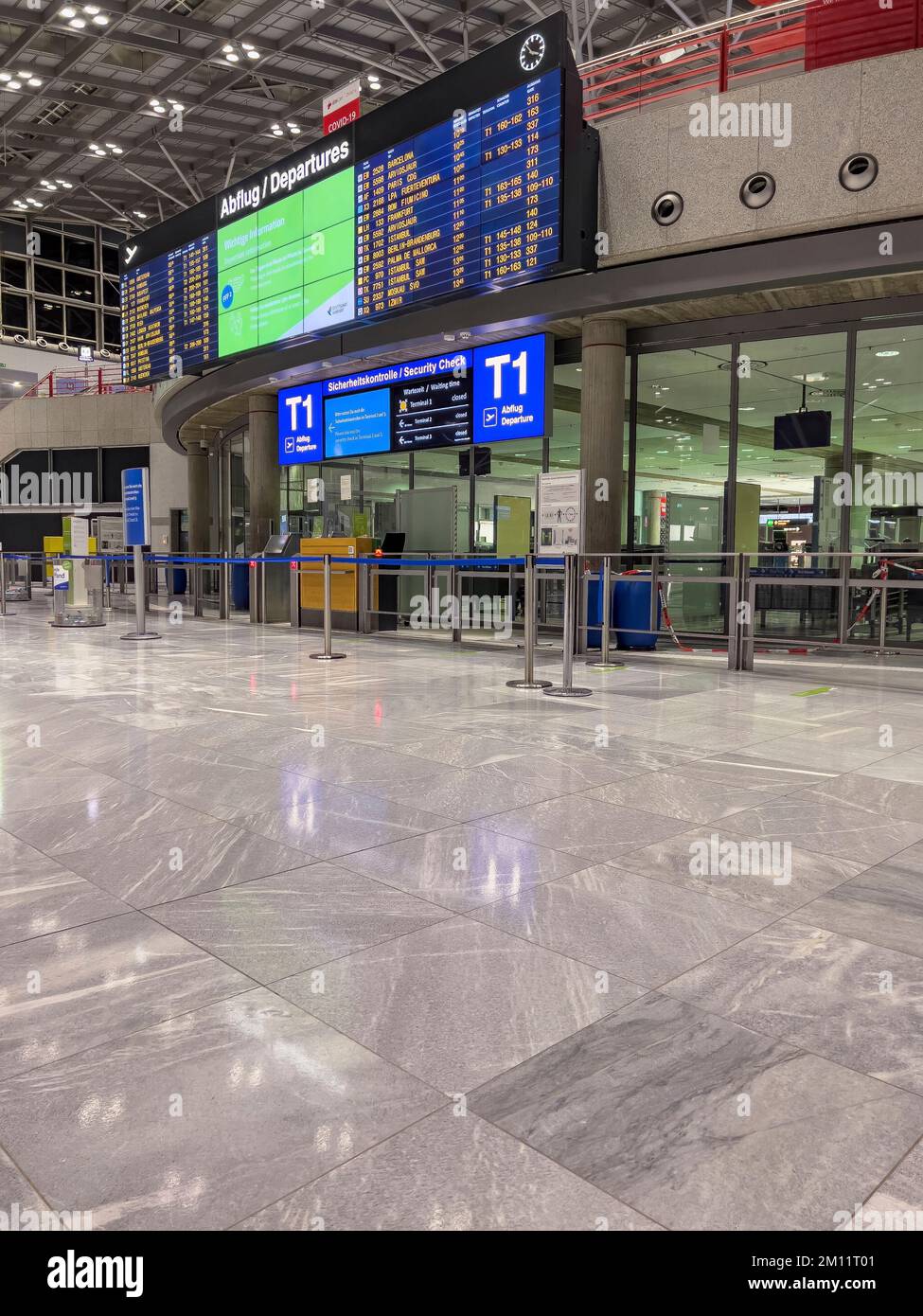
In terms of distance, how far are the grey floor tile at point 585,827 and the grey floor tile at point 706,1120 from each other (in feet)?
3.93

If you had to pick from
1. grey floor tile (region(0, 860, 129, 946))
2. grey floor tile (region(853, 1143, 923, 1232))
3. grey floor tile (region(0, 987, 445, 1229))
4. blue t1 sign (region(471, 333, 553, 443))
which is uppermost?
blue t1 sign (region(471, 333, 553, 443))

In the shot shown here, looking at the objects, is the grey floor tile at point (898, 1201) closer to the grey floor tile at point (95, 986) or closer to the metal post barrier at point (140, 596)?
the grey floor tile at point (95, 986)

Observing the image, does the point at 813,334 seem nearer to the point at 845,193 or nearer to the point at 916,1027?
the point at 845,193

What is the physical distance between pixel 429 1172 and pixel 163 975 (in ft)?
3.21

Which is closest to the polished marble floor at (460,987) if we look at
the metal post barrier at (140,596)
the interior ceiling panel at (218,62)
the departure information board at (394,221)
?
the departure information board at (394,221)

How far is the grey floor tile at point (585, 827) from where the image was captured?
320 centimetres

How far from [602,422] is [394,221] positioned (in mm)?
3538

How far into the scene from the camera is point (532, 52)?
897 cm

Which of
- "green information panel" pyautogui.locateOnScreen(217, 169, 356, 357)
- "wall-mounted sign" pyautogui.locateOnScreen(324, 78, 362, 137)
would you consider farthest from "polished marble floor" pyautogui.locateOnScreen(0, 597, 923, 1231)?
"wall-mounted sign" pyautogui.locateOnScreen(324, 78, 362, 137)

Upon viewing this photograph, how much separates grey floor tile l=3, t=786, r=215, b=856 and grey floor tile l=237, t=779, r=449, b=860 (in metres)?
0.29

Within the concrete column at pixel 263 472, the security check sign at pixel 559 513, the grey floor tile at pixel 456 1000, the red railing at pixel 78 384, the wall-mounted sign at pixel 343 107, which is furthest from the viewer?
the red railing at pixel 78 384

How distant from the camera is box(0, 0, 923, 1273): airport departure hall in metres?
1.57
